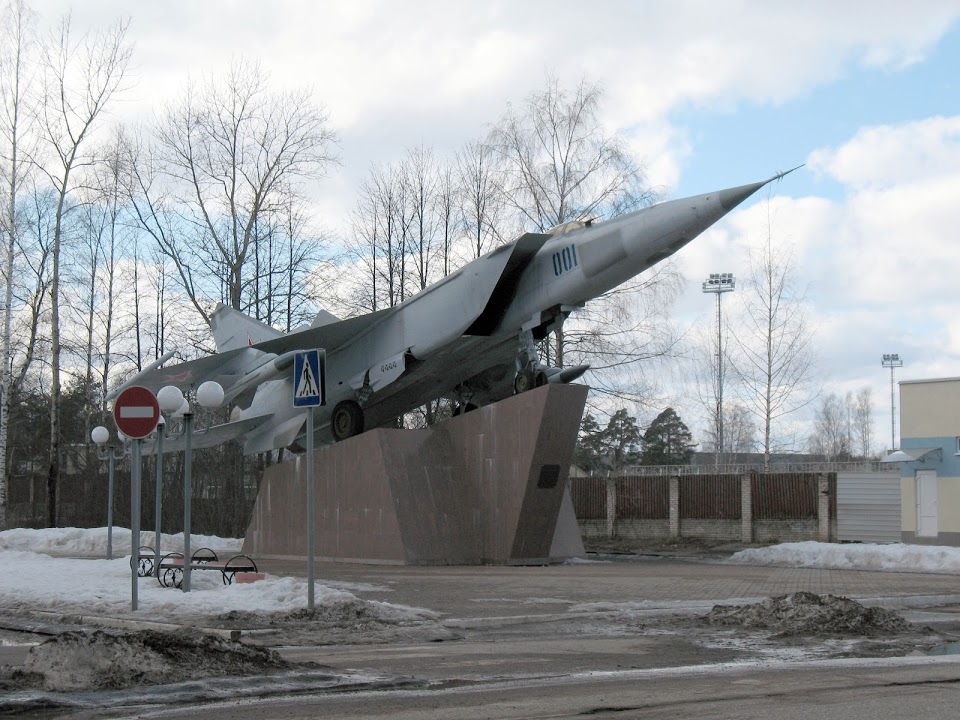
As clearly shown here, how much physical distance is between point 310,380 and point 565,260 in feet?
29.7

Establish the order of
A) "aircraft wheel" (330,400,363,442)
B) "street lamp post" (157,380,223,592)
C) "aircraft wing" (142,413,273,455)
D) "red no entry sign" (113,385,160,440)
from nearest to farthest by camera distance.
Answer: "red no entry sign" (113,385,160,440) < "street lamp post" (157,380,223,592) < "aircraft wheel" (330,400,363,442) < "aircraft wing" (142,413,273,455)

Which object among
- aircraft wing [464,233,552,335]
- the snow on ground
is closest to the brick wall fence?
aircraft wing [464,233,552,335]

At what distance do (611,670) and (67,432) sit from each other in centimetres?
4616

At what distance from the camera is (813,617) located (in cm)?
929

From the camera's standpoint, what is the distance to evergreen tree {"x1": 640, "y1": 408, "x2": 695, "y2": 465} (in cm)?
5715

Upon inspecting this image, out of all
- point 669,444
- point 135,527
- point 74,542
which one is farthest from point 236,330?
point 669,444

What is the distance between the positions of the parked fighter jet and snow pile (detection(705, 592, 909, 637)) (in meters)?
8.10

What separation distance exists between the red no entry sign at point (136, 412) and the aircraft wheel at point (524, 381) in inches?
368

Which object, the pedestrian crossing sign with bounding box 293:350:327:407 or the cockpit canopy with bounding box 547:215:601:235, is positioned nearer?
the pedestrian crossing sign with bounding box 293:350:327:407

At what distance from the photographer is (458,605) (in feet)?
37.1

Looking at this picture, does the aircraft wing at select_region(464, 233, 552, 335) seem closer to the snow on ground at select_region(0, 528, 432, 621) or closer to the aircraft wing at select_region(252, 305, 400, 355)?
the aircraft wing at select_region(252, 305, 400, 355)

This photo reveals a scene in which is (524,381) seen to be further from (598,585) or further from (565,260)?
(598,585)

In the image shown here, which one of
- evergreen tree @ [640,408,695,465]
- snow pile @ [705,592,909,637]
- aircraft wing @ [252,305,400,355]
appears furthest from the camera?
evergreen tree @ [640,408,695,465]

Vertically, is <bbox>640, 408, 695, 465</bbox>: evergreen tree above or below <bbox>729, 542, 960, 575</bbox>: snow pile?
above
